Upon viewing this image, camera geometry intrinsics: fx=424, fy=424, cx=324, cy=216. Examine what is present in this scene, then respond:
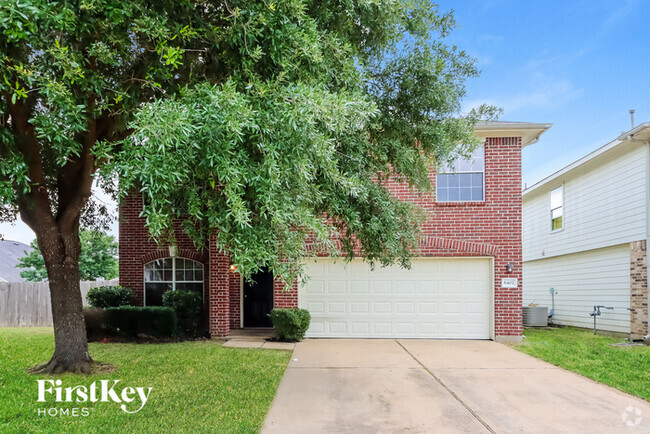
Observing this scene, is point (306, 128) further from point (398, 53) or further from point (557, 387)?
point (557, 387)

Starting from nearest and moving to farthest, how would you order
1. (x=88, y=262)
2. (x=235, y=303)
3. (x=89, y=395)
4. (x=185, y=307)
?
(x=89, y=395) → (x=185, y=307) → (x=235, y=303) → (x=88, y=262)

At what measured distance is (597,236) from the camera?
1202 centimetres

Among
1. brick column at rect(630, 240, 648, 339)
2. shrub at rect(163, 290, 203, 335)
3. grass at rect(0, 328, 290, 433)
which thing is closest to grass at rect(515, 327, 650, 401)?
brick column at rect(630, 240, 648, 339)

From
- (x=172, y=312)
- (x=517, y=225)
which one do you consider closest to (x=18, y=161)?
(x=172, y=312)

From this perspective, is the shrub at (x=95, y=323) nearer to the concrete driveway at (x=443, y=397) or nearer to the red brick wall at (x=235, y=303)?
the red brick wall at (x=235, y=303)

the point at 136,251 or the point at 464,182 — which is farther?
the point at 136,251

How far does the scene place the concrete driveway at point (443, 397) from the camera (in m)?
4.59

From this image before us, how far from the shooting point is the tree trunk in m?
6.55

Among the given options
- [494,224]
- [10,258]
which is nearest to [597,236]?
[494,224]

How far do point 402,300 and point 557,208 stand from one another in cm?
748

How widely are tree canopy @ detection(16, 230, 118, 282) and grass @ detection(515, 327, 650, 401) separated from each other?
84.5 ft

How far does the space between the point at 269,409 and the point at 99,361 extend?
3917mm

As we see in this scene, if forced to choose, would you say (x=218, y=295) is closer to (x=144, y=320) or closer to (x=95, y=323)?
(x=144, y=320)

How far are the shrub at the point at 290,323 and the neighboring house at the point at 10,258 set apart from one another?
20.1 m
